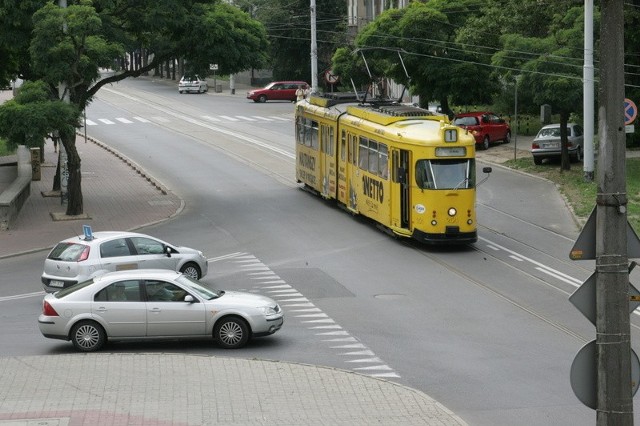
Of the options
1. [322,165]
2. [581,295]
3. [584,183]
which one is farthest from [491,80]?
[581,295]

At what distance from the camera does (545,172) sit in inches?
1618

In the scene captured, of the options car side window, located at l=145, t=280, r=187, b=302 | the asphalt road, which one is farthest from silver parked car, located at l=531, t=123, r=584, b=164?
car side window, located at l=145, t=280, r=187, b=302

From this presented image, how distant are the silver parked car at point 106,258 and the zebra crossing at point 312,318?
A: 1832 millimetres

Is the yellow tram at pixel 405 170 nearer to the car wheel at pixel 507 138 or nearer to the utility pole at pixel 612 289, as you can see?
the car wheel at pixel 507 138

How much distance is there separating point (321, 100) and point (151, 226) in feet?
24.7

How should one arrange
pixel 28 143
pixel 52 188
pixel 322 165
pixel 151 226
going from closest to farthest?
1. pixel 28 143
2. pixel 151 226
3. pixel 322 165
4. pixel 52 188

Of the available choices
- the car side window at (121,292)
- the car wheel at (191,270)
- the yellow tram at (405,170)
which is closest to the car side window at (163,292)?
the car side window at (121,292)

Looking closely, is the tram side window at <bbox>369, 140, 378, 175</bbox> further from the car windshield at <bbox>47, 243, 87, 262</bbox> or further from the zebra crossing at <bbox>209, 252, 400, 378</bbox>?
the car windshield at <bbox>47, 243, 87, 262</bbox>

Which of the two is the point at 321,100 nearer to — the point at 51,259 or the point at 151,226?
the point at 151,226

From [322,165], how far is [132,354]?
58.7 ft

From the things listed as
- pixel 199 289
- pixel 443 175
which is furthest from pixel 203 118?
pixel 199 289

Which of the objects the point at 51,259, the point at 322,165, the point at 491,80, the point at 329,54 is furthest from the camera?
the point at 329,54

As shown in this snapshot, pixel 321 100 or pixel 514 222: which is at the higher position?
pixel 321 100

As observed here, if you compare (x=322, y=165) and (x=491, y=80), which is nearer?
(x=322, y=165)
